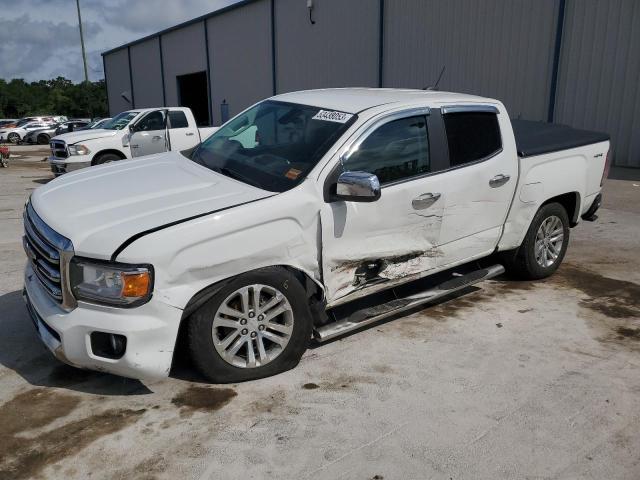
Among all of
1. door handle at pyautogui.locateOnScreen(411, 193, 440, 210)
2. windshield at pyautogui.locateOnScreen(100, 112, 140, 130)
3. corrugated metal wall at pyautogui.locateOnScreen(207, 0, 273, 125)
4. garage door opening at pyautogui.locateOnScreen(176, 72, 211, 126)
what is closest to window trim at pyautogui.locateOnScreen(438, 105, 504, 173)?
door handle at pyautogui.locateOnScreen(411, 193, 440, 210)

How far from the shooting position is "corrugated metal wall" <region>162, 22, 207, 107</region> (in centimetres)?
2997

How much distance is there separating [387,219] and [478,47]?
43.6 ft

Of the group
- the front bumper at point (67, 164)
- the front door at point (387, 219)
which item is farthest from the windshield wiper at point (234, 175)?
the front bumper at point (67, 164)

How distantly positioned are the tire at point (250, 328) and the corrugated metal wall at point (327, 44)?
16.7 meters

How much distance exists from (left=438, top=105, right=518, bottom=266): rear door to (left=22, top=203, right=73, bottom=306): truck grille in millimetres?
2673

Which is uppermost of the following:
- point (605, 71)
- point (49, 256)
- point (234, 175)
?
point (605, 71)

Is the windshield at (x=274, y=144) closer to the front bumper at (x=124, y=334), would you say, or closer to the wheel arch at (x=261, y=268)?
the wheel arch at (x=261, y=268)

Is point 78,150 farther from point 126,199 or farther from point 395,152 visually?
point 395,152

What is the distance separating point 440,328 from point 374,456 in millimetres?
1752

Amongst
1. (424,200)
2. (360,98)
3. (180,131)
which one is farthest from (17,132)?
(424,200)

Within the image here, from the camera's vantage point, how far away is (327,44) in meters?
21.1

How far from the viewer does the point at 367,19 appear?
19.1m

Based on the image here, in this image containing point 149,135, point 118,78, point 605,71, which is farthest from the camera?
point 118,78

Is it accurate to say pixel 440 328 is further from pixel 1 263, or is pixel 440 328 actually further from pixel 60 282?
pixel 1 263
